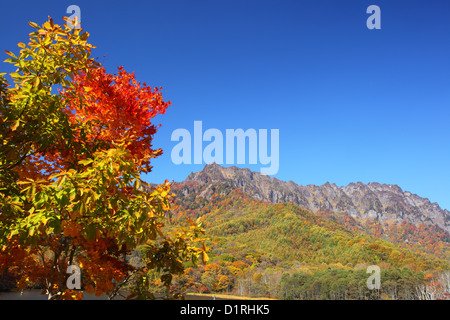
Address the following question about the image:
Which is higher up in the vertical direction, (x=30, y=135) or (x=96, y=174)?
(x=30, y=135)

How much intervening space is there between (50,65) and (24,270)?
20.9 feet

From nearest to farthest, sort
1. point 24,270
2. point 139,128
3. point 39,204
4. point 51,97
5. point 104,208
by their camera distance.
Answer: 1. point 39,204
2. point 104,208
3. point 51,97
4. point 139,128
5. point 24,270

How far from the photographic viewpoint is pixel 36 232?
2473 mm

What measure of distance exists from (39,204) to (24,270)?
6.40 metres

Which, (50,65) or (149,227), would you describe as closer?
(149,227)

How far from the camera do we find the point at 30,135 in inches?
122

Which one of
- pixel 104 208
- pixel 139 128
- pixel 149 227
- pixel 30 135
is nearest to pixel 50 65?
pixel 30 135

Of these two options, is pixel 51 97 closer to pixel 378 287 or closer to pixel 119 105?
pixel 119 105

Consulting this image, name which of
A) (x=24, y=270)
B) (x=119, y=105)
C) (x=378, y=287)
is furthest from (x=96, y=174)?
(x=378, y=287)

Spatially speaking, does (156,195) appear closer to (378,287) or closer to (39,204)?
(39,204)

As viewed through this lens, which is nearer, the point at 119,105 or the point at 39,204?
the point at 39,204
